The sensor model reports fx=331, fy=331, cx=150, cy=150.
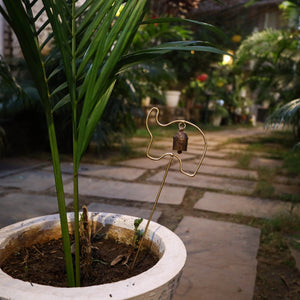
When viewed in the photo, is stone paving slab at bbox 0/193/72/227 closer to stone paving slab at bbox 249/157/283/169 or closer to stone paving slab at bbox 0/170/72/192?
stone paving slab at bbox 0/170/72/192

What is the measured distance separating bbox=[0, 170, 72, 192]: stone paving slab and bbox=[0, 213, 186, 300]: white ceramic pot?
1337mm

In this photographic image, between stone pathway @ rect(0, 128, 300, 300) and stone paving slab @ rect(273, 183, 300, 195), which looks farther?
stone paving slab @ rect(273, 183, 300, 195)

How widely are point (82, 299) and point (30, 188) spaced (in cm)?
180

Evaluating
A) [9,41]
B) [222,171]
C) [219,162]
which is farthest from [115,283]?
[9,41]

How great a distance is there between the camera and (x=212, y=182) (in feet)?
8.68

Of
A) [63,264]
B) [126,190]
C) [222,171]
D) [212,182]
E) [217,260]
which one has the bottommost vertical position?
[222,171]

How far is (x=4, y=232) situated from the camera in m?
0.86

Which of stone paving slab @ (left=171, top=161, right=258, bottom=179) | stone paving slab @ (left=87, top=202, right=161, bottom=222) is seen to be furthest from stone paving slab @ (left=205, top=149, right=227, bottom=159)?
stone paving slab @ (left=87, top=202, right=161, bottom=222)

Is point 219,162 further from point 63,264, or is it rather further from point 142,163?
point 63,264

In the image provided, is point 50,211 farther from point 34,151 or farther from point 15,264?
point 34,151

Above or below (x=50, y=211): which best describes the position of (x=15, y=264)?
above

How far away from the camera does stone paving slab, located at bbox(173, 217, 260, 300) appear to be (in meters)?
1.14

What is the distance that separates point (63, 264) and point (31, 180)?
171 centimetres

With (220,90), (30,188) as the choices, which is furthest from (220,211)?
(220,90)
